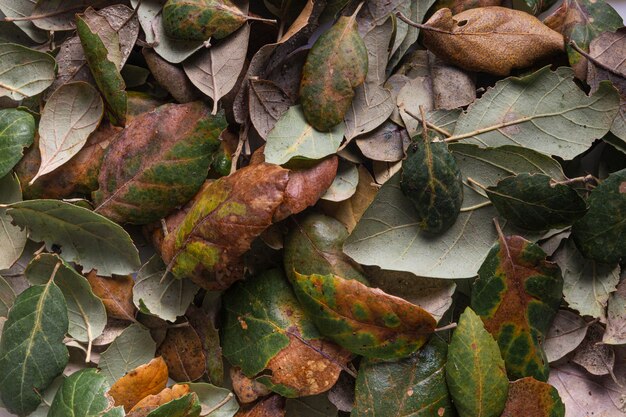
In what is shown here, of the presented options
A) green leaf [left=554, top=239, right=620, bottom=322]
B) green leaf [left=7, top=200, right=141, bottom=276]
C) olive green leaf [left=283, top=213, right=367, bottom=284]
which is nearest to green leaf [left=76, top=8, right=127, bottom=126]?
green leaf [left=7, top=200, right=141, bottom=276]

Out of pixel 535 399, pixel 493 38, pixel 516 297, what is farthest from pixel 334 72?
pixel 535 399

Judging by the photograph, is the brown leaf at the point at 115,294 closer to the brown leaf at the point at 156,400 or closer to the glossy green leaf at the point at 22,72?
the brown leaf at the point at 156,400

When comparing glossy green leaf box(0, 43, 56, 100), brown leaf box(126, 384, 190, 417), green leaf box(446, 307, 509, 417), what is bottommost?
brown leaf box(126, 384, 190, 417)

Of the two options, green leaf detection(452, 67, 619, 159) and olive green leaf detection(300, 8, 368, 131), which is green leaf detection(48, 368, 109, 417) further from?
green leaf detection(452, 67, 619, 159)

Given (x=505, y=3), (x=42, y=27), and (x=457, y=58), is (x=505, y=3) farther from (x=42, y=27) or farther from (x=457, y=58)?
(x=42, y=27)

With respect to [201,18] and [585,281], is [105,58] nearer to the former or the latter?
[201,18]
